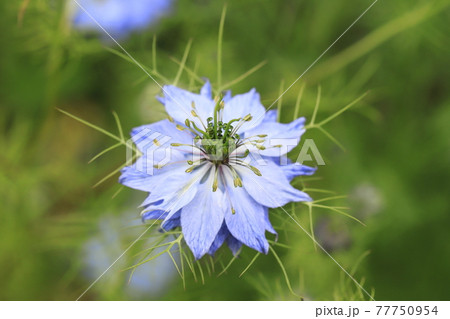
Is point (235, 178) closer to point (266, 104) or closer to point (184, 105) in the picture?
point (184, 105)

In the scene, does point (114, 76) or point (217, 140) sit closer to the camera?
point (217, 140)

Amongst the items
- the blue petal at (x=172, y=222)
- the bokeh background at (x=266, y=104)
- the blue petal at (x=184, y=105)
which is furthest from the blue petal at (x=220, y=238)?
the bokeh background at (x=266, y=104)

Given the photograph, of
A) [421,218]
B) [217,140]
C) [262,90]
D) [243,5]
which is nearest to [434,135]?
[421,218]

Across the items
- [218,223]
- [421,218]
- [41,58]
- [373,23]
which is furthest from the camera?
[41,58]

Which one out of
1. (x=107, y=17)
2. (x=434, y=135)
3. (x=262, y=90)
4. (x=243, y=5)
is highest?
(x=243, y=5)

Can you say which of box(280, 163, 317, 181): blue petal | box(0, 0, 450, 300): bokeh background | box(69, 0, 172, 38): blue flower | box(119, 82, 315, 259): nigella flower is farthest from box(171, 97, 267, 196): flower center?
box(69, 0, 172, 38): blue flower

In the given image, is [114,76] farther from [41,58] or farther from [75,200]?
[75,200]
